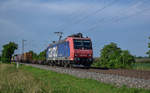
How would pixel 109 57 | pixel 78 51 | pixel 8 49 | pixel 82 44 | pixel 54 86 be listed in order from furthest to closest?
pixel 8 49, pixel 109 57, pixel 82 44, pixel 78 51, pixel 54 86

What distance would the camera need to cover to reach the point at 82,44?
26078 mm

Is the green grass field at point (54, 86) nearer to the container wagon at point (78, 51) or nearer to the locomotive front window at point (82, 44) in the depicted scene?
the container wagon at point (78, 51)

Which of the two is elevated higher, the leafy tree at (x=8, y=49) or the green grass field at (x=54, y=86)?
the leafy tree at (x=8, y=49)

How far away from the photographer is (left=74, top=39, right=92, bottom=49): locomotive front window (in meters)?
25.8

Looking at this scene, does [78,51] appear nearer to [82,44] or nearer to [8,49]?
[82,44]

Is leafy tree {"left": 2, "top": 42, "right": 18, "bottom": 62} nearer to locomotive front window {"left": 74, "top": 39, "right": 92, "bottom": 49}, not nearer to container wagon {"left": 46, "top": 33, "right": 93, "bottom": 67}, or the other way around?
container wagon {"left": 46, "top": 33, "right": 93, "bottom": 67}

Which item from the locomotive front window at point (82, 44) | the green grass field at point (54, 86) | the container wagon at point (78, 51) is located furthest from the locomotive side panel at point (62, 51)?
the green grass field at point (54, 86)

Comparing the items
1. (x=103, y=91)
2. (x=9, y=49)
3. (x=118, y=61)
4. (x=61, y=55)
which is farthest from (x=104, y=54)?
(x=103, y=91)

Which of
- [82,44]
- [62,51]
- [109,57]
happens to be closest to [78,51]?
[82,44]

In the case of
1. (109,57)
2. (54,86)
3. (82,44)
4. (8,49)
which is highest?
(8,49)

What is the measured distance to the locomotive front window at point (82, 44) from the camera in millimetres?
25750

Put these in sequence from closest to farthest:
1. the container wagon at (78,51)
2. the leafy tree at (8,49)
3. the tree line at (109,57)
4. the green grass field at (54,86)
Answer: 1. the green grass field at (54,86)
2. the container wagon at (78,51)
3. the tree line at (109,57)
4. the leafy tree at (8,49)

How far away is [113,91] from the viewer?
973cm

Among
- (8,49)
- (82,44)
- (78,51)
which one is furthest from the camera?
(8,49)
